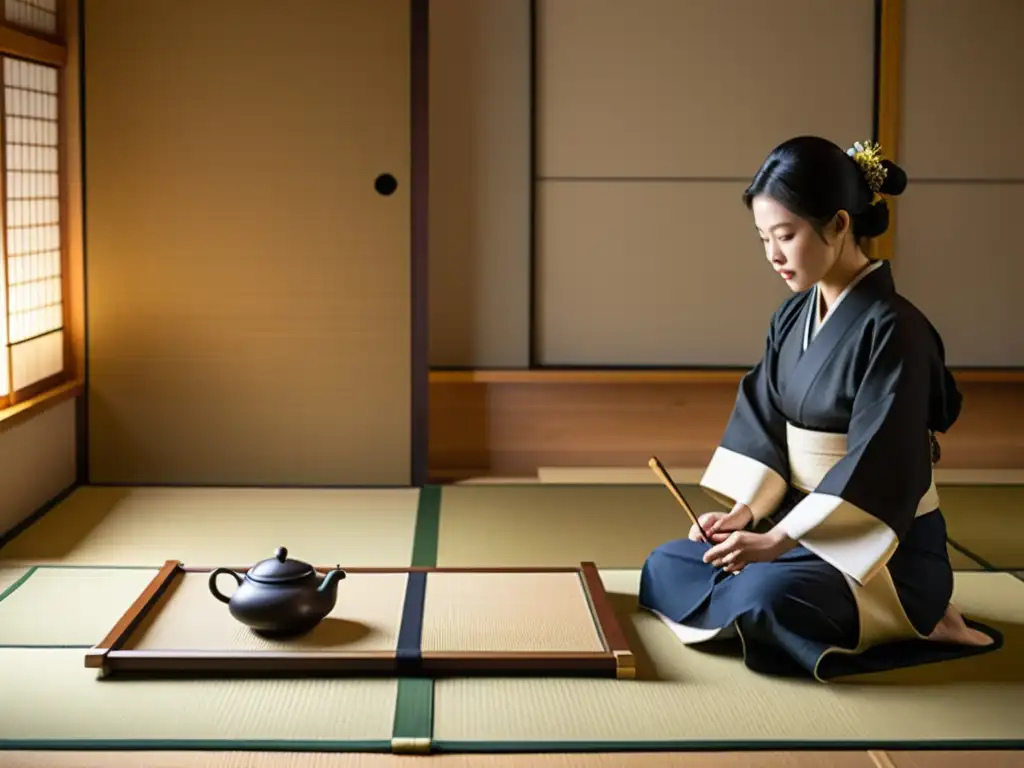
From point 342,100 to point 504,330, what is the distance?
1.01m

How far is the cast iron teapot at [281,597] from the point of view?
295cm

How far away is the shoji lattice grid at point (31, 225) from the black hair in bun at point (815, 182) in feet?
7.93

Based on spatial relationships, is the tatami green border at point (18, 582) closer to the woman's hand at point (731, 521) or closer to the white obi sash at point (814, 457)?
the woman's hand at point (731, 521)

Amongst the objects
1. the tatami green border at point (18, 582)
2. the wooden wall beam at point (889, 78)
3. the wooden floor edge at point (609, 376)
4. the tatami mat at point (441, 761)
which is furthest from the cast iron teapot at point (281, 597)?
the wooden wall beam at point (889, 78)

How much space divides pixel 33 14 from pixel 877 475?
3120 mm

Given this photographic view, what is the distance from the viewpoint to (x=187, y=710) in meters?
2.69

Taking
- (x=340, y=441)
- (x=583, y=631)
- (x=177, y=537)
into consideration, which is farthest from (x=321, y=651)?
(x=340, y=441)

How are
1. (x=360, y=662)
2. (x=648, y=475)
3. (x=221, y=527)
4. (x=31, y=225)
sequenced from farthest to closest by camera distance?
(x=648, y=475)
(x=31, y=225)
(x=221, y=527)
(x=360, y=662)

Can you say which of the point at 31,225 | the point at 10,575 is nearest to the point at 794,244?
the point at 10,575

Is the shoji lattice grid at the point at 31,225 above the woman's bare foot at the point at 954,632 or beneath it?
above

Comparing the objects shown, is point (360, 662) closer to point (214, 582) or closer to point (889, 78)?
point (214, 582)

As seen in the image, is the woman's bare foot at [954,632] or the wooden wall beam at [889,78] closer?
the woman's bare foot at [954,632]

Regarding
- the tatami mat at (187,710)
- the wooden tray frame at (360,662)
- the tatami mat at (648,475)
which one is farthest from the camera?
the tatami mat at (648,475)

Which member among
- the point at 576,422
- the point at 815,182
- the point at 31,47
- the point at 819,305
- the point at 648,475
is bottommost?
the point at 648,475
